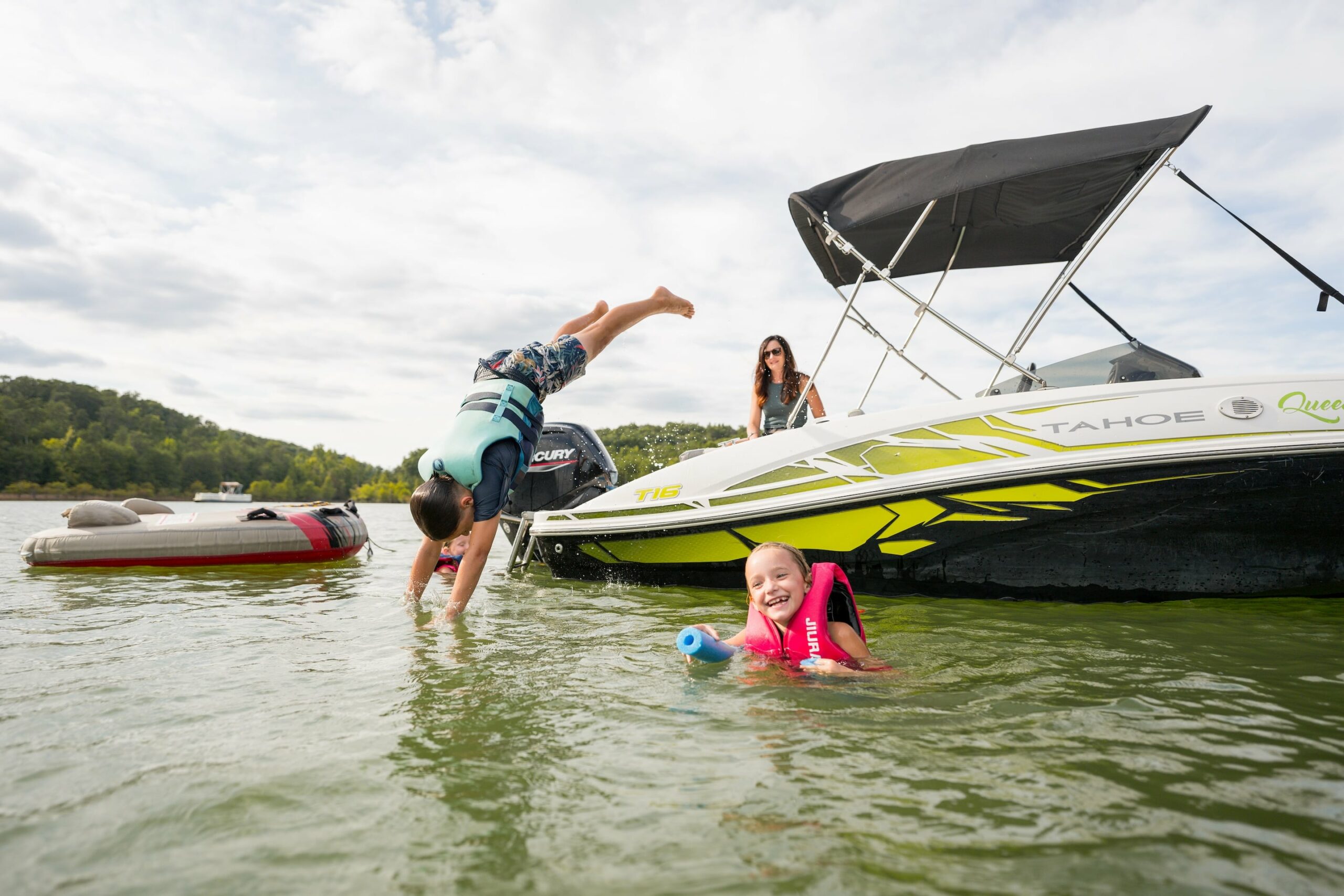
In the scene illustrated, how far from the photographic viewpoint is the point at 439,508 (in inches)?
151

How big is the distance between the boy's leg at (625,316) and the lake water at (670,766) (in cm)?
209

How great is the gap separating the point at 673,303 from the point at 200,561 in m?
5.59

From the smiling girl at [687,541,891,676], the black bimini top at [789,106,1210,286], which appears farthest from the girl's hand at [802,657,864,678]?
the black bimini top at [789,106,1210,286]

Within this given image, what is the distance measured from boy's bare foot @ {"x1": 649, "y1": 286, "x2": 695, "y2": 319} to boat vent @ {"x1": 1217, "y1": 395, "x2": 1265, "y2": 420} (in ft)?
10.4

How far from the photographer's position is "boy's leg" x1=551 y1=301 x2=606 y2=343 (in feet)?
16.3

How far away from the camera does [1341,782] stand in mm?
1608

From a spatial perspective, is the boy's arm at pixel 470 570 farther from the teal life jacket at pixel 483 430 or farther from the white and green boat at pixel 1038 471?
the white and green boat at pixel 1038 471

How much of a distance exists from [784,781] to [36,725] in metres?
2.20

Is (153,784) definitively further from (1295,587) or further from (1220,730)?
(1295,587)

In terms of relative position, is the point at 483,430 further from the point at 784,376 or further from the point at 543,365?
the point at 784,376

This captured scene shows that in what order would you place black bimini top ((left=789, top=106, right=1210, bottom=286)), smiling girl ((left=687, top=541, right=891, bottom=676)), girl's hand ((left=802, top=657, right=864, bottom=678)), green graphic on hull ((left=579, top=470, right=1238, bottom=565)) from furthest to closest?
black bimini top ((left=789, top=106, right=1210, bottom=286))
green graphic on hull ((left=579, top=470, right=1238, bottom=565))
smiling girl ((left=687, top=541, right=891, bottom=676))
girl's hand ((left=802, top=657, right=864, bottom=678))

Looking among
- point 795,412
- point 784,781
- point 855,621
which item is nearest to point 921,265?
point 795,412

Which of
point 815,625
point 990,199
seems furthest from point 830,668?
point 990,199

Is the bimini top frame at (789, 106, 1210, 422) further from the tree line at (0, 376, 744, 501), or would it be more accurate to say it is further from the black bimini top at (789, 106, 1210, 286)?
the tree line at (0, 376, 744, 501)
